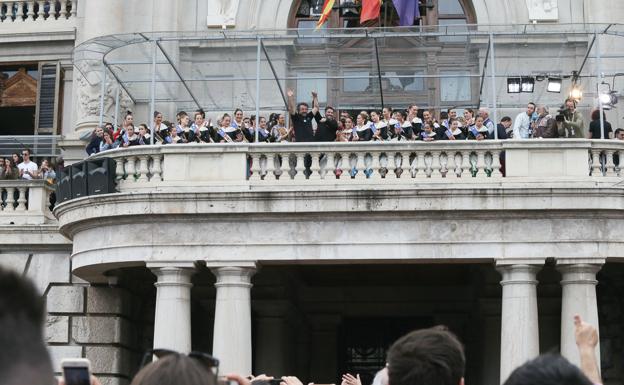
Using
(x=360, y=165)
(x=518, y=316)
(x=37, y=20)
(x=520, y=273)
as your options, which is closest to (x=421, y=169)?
(x=360, y=165)

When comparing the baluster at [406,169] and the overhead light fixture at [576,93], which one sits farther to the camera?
the overhead light fixture at [576,93]

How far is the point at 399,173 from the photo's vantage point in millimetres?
20953

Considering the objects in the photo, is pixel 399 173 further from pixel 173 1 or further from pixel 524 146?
pixel 173 1

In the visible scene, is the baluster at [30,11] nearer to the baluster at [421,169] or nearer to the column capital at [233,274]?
the column capital at [233,274]

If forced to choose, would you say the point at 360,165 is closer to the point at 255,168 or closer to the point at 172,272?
the point at 255,168

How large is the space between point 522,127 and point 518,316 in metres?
4.31

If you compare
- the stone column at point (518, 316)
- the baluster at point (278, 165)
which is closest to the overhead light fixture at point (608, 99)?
the stone column at point (518, 316)

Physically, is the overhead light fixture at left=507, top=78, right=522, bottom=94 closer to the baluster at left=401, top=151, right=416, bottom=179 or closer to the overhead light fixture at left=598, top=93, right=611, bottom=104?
the overhead light fixture at left=598, top=93, right=611, bottom=104

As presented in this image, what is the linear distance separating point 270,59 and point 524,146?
25.0 feet

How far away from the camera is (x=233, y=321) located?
20.3 meters

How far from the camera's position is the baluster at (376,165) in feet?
68.5

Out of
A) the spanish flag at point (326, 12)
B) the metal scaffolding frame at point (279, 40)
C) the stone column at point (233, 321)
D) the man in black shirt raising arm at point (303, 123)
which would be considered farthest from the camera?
the spanish flag at point (326, 12)

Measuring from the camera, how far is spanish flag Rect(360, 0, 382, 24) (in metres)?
25.8

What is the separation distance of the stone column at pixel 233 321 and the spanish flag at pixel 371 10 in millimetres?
8078
